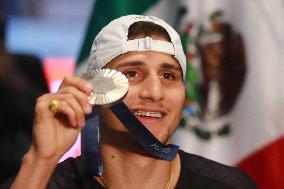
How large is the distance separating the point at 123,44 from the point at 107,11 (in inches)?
32.4

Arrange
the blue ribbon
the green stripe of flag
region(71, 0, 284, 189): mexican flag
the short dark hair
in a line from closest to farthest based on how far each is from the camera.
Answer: the blue ribbon → the short dark hair → region(71, 0, 284, 189): mexican flag → the green stripe of flag

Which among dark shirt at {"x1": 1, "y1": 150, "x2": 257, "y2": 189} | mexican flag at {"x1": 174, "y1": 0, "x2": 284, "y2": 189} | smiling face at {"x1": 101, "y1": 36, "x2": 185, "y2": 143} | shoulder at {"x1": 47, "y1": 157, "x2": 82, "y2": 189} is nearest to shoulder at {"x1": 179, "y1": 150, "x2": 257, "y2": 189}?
dark shirt at {"x1": 1, "y1": 150, "x2": 257, "y2": 189}

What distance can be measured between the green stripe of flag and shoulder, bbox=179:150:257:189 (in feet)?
2.58

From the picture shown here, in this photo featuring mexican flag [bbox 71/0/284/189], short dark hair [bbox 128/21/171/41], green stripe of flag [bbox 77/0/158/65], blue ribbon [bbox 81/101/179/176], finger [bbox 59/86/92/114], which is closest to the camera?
finger [bbox 59/86/92/114]

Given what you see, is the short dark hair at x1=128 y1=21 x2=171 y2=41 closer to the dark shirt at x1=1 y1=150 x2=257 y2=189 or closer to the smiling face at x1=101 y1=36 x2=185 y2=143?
the smiling face at x1=101 y1=36 x2=185 y2=143

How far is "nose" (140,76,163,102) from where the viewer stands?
1.47m

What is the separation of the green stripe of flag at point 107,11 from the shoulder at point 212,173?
786 millimetres

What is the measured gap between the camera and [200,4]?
7.20 feet

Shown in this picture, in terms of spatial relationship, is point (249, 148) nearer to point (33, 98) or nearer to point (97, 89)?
point (33, 98)

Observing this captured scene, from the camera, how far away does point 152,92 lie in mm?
1471

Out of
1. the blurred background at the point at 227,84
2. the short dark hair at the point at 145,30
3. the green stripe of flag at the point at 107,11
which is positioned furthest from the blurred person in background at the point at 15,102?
the short dark hair at the point at 145,30

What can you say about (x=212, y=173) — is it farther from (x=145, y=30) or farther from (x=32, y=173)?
(x=32, y=173)

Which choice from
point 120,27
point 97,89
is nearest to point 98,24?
point 120,27

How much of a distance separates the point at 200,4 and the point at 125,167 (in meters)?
0.85
